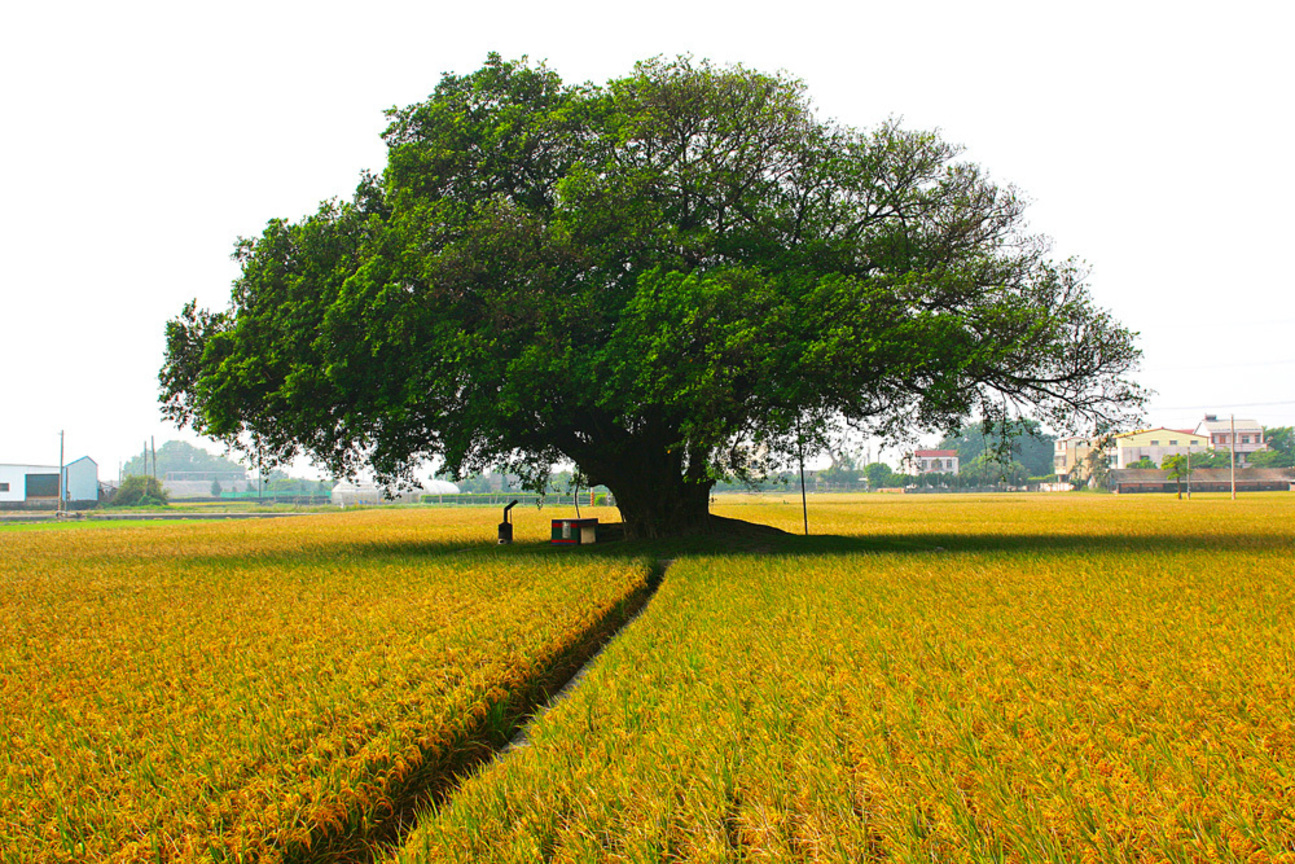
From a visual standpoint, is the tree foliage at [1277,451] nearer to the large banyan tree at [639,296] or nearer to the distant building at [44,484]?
the large banyan tree at [639,296]

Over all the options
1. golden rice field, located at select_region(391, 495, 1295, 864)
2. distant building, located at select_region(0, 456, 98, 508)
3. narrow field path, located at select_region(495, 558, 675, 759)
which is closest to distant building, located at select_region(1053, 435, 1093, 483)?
golden rice field, located at select_region(391, 495, 1295, 864)

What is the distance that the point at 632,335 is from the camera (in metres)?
18.8

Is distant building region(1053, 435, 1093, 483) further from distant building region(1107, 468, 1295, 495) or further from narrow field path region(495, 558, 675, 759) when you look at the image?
narrow field path region(495, 558, 675, 759)

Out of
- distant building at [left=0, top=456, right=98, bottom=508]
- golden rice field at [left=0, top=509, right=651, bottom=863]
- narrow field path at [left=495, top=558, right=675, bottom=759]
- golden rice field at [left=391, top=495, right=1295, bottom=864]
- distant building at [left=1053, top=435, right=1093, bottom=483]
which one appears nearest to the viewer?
golden rice field at [left=391, top=495, right=1295, bottom=864]

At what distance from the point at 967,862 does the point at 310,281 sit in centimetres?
2151

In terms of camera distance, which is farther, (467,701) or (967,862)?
(467,701)

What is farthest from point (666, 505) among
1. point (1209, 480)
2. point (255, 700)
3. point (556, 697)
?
point (1209, 480)

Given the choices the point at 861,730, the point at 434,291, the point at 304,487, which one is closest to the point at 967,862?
the point at 861,730

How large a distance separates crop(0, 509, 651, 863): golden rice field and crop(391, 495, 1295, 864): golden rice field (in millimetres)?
626

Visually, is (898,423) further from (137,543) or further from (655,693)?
(137,543)

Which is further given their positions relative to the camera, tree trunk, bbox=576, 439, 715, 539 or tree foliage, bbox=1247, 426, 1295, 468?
tree foliage, bbox=1247, 426, 1295, 468

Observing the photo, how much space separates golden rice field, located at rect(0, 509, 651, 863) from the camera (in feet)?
13.4

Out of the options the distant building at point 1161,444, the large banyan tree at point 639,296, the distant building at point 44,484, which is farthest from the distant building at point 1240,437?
the distant building at point 44,484

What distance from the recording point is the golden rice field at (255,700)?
4.07 metres
